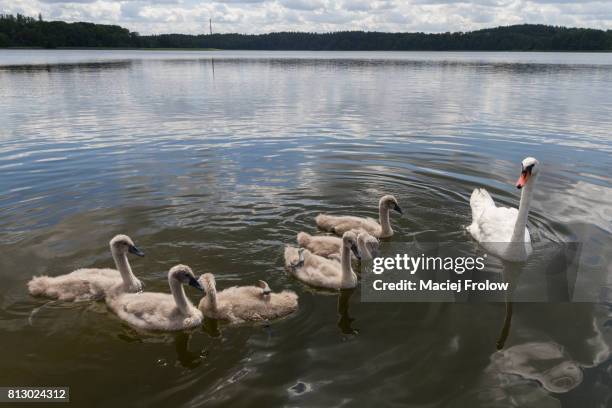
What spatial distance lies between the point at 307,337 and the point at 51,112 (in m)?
23.9

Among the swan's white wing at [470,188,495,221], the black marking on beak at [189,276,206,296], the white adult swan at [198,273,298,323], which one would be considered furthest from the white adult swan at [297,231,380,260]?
the black marking on beak at [189,276,206,296]

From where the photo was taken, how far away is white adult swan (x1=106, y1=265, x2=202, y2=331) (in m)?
6.96

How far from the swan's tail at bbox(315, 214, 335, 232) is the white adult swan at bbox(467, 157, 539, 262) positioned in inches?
115

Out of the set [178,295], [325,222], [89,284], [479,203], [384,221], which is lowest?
[89,284]

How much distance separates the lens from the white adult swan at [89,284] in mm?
7543

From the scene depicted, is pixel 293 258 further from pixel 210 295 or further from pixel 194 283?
pixel 194 283

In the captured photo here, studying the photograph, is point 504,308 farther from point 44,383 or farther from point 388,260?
point 44,383

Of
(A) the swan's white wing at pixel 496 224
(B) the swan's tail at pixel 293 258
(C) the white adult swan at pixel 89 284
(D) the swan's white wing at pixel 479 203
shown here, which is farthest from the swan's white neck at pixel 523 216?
(C) the white adult swan at pixel 89 284

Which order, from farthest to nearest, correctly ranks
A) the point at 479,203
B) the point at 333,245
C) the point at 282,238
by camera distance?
the point at 479,203, the point at 282,238, the point at 333,245

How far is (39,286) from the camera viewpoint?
762cm

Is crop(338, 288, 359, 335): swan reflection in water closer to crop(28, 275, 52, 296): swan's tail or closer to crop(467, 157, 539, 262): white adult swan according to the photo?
crop(467, 157, 539, 262): white adult swan

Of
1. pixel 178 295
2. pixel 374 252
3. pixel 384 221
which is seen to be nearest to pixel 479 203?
pixel 384 221

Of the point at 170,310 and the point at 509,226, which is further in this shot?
the point at 509,226

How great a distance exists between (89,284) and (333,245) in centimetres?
427
